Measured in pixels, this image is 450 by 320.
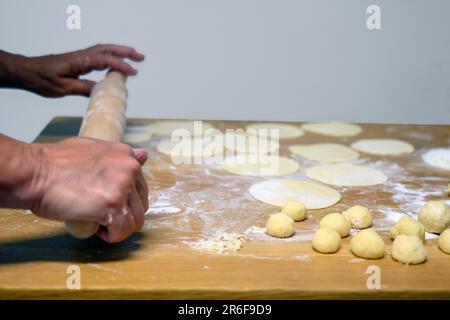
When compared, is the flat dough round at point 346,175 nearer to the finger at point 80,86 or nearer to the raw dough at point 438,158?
the raw dough at point 438,158

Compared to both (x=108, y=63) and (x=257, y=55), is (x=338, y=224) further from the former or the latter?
(x=257, y=55)

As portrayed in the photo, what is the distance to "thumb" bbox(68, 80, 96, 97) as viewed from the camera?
7.65 feet

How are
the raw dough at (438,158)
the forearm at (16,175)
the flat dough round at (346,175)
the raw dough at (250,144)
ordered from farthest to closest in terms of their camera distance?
the raw dough at (250,144), the raw dough at (438,158), the flat dough round at (346,175), the forearm at (16,175)

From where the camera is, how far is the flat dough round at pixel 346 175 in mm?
1921

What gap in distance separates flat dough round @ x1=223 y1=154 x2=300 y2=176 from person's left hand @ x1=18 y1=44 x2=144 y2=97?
26.2 inches

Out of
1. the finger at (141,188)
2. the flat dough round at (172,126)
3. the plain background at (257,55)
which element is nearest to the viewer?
the finger at (141,188)

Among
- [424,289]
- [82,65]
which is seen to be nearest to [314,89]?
[82,65]

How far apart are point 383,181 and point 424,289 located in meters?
0.78

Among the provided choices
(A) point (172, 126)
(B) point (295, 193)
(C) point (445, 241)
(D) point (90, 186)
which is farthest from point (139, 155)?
(A) point (172, 126)

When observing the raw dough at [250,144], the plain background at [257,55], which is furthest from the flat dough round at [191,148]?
the plain background at [257,55]

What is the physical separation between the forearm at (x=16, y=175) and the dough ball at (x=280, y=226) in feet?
2.05

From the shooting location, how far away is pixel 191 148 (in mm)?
2279
